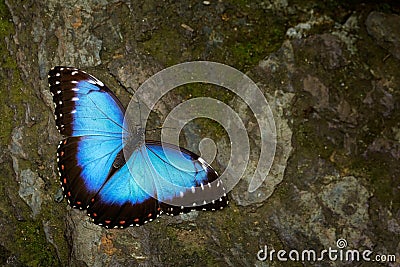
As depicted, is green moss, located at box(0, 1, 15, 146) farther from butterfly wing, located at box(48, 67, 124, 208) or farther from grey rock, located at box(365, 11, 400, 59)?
grey rock, located at box(365, 11, 400, 59)

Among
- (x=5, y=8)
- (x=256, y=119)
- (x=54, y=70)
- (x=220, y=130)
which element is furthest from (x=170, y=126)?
(x=5, y=8)

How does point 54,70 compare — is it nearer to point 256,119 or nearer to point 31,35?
point 31,35

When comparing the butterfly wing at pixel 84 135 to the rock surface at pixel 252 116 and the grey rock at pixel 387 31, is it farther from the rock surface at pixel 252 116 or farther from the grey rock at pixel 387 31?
the grey rock at pixel 387 31

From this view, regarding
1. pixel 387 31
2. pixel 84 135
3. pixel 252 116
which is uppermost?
pixel 387 31

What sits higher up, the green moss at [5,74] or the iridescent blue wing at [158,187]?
the green moss at [5,74]

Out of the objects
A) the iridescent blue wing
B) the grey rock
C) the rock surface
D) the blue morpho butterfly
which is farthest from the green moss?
the grey rock

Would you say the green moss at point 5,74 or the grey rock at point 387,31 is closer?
the grey rock at point 387,31

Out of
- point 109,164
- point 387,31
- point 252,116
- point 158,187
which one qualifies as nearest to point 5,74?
point 109,164

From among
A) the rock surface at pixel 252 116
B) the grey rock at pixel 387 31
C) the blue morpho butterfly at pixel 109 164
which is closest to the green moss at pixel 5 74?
the rock surface at pixel 252 116

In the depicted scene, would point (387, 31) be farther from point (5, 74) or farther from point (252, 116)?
point (5, 74)
